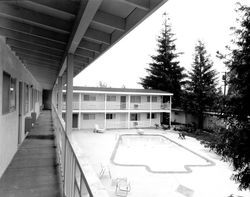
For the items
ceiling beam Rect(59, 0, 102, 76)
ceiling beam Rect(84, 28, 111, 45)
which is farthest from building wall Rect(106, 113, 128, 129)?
ceiling beam Rect(59, 0, 102, 76)

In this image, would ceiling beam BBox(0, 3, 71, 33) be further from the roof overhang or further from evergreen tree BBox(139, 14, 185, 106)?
evergreen tree BBox(139, 14, 185, 106)

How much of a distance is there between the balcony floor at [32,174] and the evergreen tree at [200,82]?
1857 centimetres

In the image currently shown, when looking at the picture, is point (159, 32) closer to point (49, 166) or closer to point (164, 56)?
point (164, 56)

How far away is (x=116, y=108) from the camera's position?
21234 mm

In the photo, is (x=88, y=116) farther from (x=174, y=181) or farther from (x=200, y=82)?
(x=174, y=181)

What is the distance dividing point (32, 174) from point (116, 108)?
1735 cm

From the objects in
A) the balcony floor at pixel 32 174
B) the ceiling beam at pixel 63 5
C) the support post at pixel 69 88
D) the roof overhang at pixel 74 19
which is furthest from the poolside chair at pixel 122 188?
the ceiling beam at pixel 63 5

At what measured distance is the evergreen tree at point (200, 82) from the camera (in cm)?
2125

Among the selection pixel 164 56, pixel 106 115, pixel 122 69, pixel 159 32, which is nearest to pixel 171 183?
pixel 106 115

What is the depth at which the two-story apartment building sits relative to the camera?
66.0 ft

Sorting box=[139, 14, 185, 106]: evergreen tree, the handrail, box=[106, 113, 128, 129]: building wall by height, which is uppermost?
box=[139, 14, 185, 106]: evergreen tree

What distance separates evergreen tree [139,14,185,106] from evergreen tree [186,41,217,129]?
6.33 m

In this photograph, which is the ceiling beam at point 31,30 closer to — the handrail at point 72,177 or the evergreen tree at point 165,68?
the handrail at point 72,177

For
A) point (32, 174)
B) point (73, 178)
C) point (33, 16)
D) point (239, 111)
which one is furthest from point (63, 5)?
point (239, 111)
